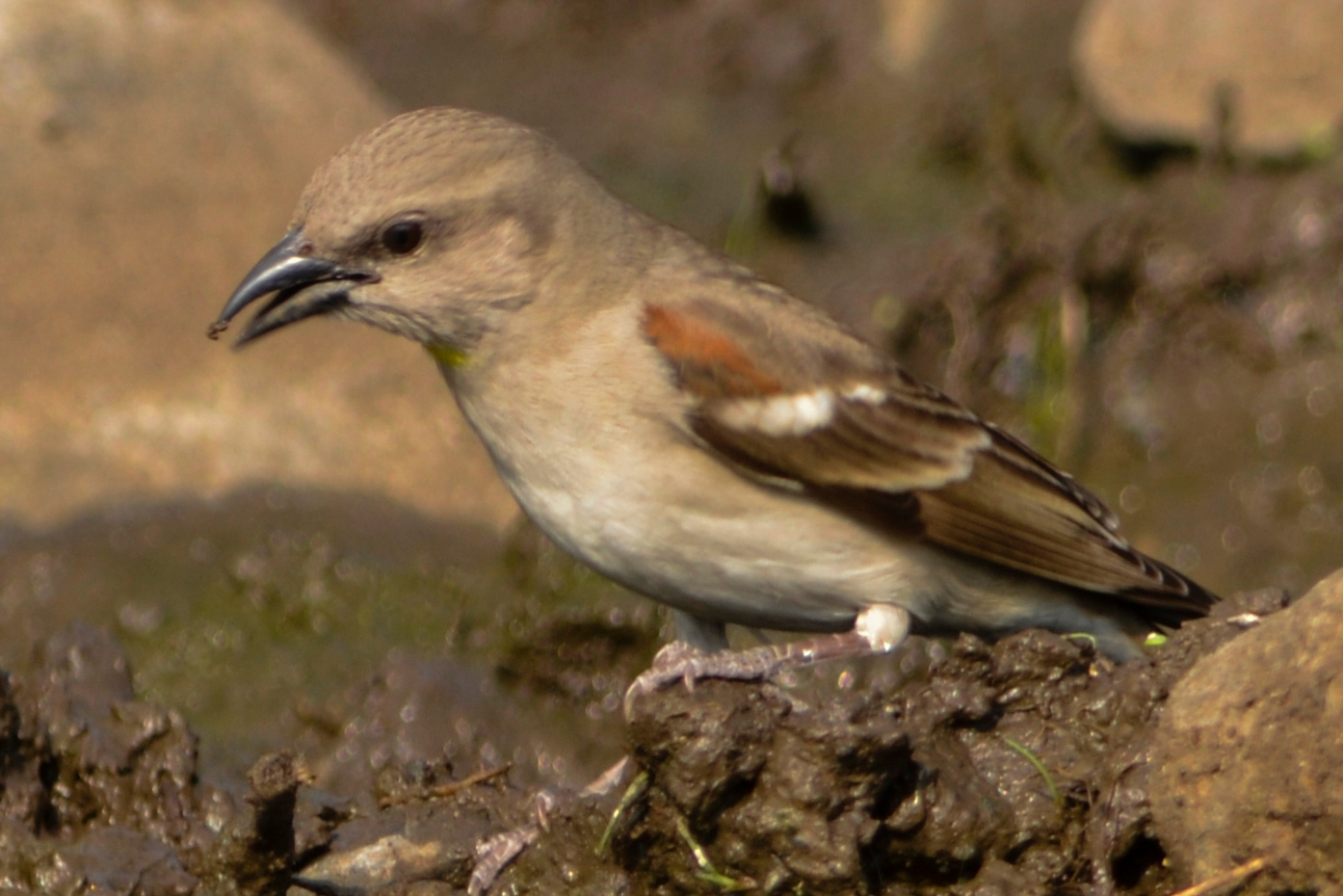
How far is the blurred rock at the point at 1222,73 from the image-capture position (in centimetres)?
964

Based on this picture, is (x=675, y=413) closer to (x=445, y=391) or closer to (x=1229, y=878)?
(x=1229, y=878)

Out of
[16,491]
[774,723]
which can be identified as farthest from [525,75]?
[774,723]

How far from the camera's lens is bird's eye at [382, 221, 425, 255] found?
483 centimetres

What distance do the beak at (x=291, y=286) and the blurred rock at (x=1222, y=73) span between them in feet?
20.0

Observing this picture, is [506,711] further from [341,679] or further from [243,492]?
[243,492]

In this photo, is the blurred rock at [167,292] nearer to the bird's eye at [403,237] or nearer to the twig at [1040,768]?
the bird's eye at [403,237]

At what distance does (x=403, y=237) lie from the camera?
486 centimetres

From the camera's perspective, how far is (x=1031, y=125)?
422 inches

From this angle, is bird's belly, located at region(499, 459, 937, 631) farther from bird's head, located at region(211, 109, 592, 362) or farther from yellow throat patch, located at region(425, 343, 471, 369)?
bird's head, located at region(211, 109, 592, 362)

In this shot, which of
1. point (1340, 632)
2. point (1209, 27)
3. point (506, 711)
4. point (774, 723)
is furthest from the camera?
point (1209, 27)

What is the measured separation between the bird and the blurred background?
2169 mm

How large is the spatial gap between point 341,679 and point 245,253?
2528mm

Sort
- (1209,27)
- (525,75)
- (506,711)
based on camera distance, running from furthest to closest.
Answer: (525,75), (1209,27), (506,711)

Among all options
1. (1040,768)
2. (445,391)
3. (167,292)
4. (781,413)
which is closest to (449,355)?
(781,413)
